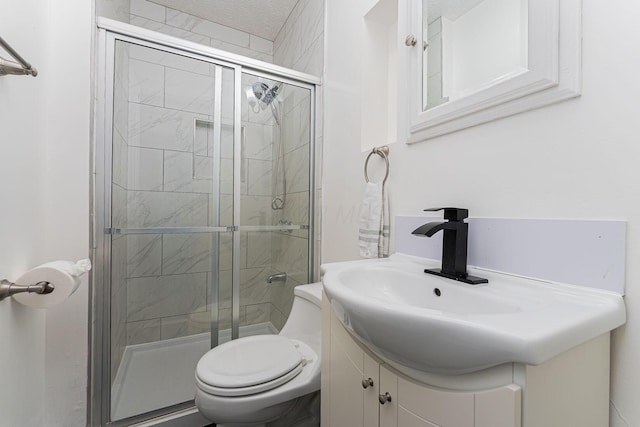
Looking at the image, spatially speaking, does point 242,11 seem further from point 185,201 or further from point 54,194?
point 54,194

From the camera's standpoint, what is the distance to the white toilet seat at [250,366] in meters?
0.91

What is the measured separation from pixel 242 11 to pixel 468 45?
1858 mm

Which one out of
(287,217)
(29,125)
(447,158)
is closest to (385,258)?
(447,158)

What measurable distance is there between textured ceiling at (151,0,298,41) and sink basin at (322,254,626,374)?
2.13m

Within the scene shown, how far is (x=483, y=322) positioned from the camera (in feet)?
1.26

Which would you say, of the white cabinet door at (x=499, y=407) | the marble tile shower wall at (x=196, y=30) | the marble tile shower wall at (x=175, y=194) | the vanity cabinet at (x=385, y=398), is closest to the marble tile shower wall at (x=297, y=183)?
the marble tile shower wall at (x=175, y=194)

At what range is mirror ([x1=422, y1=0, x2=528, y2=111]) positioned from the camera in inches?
27.9

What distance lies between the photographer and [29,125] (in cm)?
89

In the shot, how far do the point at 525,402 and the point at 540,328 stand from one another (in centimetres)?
10

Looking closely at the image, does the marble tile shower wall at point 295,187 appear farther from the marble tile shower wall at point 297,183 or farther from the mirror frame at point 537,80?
the mirror frame at point 537,80

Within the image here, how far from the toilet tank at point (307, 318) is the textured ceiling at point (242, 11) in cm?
200

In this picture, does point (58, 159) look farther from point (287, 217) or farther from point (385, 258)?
point (385, 258)

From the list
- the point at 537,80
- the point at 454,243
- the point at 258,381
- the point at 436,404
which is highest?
the point at 537,80

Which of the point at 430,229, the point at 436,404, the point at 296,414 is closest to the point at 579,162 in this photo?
the point at 430,229
